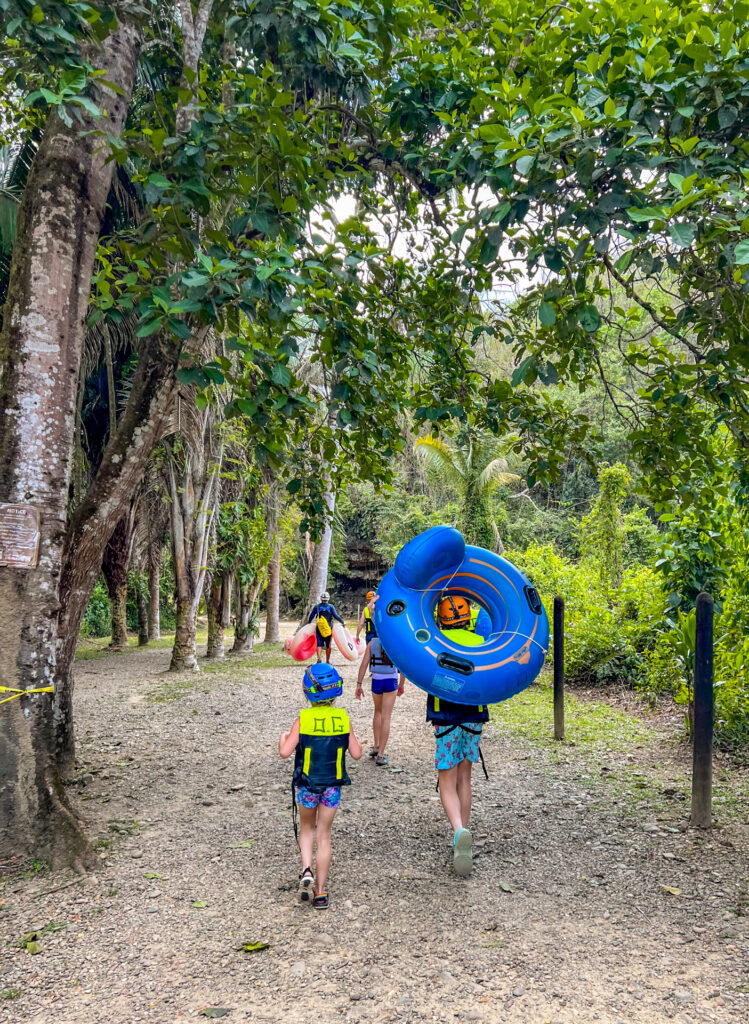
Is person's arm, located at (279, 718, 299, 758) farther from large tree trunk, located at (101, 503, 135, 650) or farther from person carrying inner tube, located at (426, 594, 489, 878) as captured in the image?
large tree trunk, located at (101, 503, 135, 650)

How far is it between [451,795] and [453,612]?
0.98 meters

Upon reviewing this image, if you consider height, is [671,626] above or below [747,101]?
below

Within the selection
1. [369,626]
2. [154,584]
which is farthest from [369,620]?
[154,584]

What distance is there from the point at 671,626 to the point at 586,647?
10.6 feet

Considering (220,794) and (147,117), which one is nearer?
(220,794)

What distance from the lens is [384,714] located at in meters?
5.68

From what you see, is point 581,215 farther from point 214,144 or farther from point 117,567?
point 117,567

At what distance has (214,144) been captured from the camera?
338 cm

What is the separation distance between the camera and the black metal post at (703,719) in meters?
4.11

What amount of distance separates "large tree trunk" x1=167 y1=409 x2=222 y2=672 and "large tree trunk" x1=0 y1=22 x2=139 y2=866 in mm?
7625

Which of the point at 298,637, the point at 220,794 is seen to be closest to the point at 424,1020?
the point at 298,637

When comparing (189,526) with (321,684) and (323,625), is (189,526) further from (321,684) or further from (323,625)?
(321,684)

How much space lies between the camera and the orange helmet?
3984 millimetres

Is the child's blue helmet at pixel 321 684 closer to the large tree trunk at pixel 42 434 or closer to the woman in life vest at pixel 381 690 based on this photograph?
the large tree trunk at pixel 42 434
